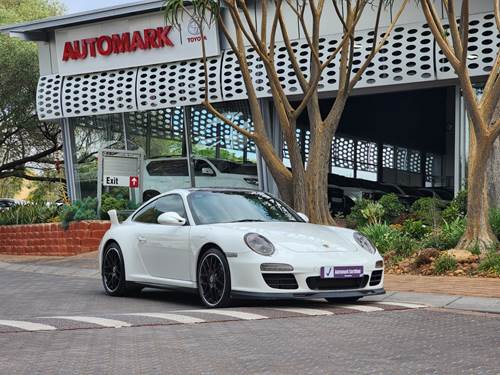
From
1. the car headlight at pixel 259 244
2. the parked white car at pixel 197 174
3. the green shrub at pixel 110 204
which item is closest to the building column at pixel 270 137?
the parked white car at pixel 197 174

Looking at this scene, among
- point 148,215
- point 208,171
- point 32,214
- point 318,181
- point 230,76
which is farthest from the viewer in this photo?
point 208,171

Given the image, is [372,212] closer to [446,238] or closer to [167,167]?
[446,238]

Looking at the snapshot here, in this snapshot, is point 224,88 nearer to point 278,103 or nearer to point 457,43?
point 278,103

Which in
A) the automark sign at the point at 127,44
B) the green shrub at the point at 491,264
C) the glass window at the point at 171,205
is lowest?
the green shrub at the point at 491,264

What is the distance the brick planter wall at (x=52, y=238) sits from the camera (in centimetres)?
2120

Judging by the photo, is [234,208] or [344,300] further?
[234,208]

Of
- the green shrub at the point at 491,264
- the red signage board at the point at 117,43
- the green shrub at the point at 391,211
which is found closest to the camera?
the green shrub at the point at 491,264

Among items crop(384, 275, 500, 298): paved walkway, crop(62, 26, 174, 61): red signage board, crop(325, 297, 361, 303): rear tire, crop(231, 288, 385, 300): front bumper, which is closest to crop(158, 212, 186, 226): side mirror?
crop(231, 288, 385, 300): front bumper

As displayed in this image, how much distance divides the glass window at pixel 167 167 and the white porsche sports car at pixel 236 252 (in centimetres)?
1382

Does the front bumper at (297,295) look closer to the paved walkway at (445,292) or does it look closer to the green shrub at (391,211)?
the paved walkway at (445,292)

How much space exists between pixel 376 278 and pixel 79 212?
13148 mm

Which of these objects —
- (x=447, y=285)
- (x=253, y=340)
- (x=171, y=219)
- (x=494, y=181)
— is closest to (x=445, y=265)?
(x=447, y=285)

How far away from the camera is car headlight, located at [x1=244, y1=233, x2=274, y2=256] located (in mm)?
9312

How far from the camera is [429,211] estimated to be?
1784 centimetres
